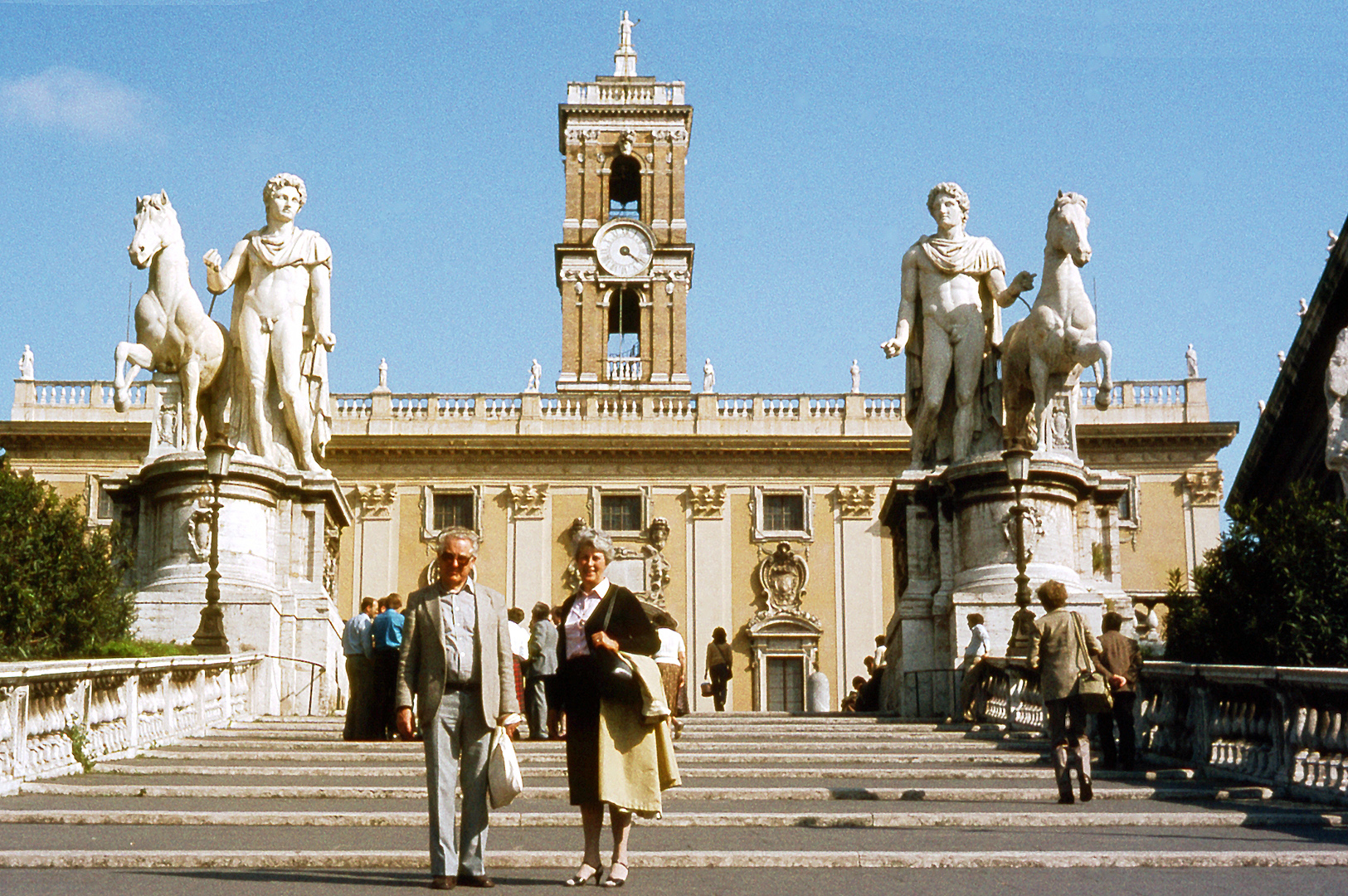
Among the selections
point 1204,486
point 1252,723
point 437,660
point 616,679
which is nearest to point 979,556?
point 1252,723

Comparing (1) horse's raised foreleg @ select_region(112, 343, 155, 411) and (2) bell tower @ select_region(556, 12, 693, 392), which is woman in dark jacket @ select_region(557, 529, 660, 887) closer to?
(1) horse's raised foreleg @ select_region(112, 343, 155, 411)

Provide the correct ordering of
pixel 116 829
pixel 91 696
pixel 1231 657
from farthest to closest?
pixel 1231 657 < pixel 91 696 < pixel 116 829

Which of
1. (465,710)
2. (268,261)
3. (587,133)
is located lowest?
(465,710)

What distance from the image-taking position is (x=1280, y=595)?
13789 mm

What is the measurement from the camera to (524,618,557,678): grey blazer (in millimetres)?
15562

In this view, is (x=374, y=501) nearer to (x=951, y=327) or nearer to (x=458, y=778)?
(x=951, y=327)

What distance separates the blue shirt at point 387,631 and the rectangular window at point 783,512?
37343 millimetres

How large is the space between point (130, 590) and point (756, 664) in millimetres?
31983

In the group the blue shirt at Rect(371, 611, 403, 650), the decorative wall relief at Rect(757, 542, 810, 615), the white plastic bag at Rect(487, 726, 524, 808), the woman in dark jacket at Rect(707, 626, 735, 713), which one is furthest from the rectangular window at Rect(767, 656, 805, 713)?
the white plastic bag at Rect(487, 726, 524, 808)

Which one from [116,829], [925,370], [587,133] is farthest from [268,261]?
[587,133]

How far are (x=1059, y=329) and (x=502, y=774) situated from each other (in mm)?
12552

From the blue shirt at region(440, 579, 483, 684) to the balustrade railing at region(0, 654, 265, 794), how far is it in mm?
4835

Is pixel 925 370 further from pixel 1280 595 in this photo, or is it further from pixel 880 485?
pixel 880 485

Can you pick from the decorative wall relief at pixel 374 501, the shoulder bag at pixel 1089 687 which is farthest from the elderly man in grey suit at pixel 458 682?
the decorative wall relief at pixel 374 501
